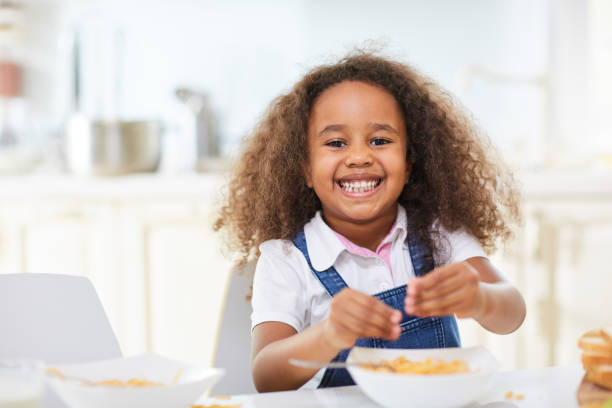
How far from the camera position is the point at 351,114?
1.17 m

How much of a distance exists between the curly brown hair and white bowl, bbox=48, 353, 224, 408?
1.61ft

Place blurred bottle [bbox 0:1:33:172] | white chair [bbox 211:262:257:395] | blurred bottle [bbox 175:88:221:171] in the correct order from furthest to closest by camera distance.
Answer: blurred bottle [bbox 0:1:33:172] < blurred bottle [bbox 175:88:221:171] < white chair [bbox 211:262:257:395]

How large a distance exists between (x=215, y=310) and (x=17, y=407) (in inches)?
62.2

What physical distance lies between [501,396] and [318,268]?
0.43 m

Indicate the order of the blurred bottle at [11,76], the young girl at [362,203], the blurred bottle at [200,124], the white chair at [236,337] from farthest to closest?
the blurred bottle at [11,76]
the blurred bottle at [200,124]
the white chair at [236,337]
the young girl at [362,203]

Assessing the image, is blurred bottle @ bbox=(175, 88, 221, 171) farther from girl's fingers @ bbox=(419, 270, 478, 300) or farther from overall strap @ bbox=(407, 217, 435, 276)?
girl's fingers @ bbox=(419, 270, 478, 300)

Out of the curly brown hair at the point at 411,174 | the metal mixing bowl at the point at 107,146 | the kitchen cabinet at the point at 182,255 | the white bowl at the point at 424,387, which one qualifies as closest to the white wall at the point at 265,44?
the metal mixing bowl at the point at 107,146

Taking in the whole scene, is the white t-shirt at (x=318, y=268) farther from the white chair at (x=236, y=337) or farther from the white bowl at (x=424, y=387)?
the white bowl at (x=424, y=387)

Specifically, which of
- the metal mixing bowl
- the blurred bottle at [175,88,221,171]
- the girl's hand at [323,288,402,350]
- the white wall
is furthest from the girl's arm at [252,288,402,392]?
the white wall

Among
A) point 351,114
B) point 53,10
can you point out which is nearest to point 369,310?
point 351,114

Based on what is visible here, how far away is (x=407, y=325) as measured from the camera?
3.55ft

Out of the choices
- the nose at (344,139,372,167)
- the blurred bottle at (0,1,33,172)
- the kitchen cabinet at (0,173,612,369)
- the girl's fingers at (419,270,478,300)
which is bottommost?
the kitchen cabinet at (0,173,612,369)

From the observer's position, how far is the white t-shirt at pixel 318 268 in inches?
43.5

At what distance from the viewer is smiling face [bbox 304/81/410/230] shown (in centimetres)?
116
